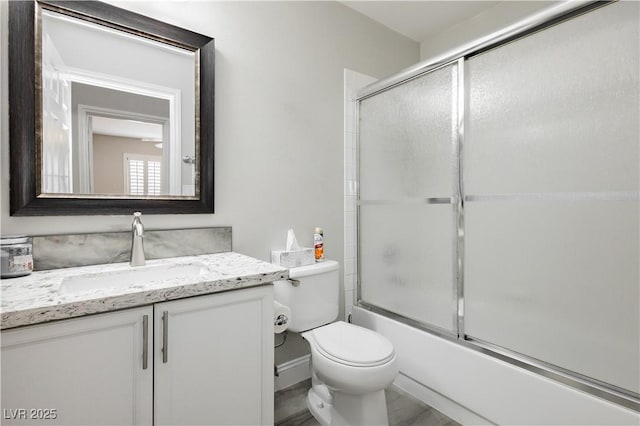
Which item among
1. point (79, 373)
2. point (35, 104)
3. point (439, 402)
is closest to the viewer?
point (79, 373)

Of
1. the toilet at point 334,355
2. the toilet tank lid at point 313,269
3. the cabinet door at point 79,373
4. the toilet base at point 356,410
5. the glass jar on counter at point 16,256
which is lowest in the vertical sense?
the toilet base at point 356,410

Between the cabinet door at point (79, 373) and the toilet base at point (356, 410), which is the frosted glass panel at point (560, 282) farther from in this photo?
the cabinet door at point (79, 373)

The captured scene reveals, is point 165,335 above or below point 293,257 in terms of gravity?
below

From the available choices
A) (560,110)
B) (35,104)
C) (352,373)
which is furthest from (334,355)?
(35,104)

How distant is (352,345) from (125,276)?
3.29ft

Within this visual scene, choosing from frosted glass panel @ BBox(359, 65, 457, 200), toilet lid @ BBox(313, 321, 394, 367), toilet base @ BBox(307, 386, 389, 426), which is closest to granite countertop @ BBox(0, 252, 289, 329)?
toilet lid @ BBox(313, 321, 394, 367)

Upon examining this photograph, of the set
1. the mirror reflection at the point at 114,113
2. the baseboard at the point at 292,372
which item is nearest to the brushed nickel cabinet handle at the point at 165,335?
the mirror reflection at the point at 114,113

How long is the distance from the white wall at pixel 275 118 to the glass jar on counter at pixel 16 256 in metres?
0.15

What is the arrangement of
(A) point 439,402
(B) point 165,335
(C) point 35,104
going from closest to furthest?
1. (B) point 165,335
2. (C) point 35,104
3. (A) point 439,402

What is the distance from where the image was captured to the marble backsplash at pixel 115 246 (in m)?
1.20

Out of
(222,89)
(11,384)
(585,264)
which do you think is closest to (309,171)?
(222,89)

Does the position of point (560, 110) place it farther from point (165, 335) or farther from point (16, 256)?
point (16, 256)

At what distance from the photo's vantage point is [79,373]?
0.85m

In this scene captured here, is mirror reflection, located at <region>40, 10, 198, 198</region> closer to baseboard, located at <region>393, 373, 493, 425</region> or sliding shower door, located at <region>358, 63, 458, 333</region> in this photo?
sliding shower door, located at <region>358, 63, 458, 333</region>
